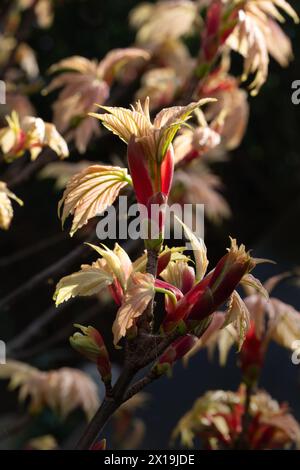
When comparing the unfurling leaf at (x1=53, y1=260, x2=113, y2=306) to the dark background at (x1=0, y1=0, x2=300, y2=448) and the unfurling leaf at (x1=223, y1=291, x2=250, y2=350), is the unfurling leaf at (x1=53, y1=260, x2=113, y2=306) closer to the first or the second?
the unfurling leaf at (x1=223, y1=291, x2=250, y2=350)

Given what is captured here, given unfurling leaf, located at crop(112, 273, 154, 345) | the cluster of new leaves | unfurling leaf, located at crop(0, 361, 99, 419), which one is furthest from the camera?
unfurling leaf, located at crop(0, 361, 99, 419)

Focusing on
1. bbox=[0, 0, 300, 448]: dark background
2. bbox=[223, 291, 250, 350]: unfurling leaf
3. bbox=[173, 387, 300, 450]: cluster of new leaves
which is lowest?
bbox=[0, 0, 300, 448]: dark background

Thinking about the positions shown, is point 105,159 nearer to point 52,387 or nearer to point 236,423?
point 52,387

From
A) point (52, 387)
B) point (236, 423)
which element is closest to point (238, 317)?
point (236, 423)

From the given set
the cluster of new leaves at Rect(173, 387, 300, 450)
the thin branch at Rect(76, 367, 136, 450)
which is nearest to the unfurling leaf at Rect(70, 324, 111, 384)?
the thin branch at Rect(76, 367, 136, 450)

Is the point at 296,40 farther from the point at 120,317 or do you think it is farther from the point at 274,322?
the point at 120,317
